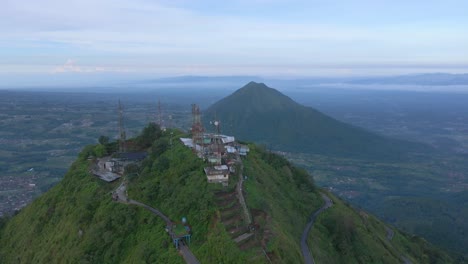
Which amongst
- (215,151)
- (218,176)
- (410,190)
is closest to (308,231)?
(218,176)

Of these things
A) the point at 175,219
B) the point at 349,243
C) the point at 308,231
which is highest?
the point at 175,219

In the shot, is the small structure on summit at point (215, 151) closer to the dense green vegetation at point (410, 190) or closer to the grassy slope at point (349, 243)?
the grassy slope at point (349, 243)

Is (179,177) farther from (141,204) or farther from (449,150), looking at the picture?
(449,150)

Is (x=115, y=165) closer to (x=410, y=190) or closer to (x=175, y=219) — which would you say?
(x=175, y=219)

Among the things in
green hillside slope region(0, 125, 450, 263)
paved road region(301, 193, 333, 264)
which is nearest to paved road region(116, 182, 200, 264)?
green hillside slope region(0, 125, 450, 263)

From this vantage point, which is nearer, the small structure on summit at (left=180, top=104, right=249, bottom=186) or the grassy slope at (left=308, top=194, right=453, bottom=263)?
the small structure on summit at (left=180, top=104, right=249, bottom=186)

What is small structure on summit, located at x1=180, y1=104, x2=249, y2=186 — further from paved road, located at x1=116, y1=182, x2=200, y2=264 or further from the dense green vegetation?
the dense green vegetation

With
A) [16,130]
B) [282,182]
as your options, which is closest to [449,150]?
[282,182]

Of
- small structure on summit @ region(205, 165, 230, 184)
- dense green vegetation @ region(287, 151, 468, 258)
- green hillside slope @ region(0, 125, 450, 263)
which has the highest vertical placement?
small structure on summit @ region(205, 165, 230, 184)

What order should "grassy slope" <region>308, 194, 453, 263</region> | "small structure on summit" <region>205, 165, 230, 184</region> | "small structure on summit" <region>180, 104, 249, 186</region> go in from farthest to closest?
"grassy slope" <region>308, 194, 453, 263</region>, "small structure on summit" <region>180, 104, 249, 186</region>, "small structure on summit" <region>205, 165, 230, 184</region>
